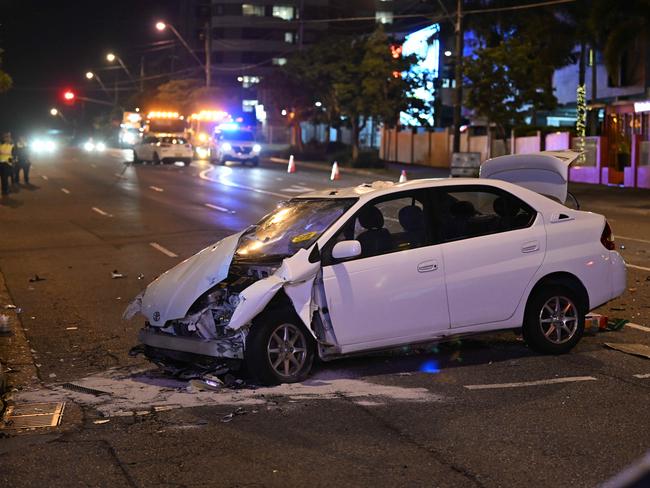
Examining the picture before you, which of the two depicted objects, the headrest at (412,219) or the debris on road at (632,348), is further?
the debris on road at (632,348)

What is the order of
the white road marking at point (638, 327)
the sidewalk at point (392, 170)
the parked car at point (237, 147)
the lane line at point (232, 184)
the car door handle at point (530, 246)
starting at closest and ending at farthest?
1. the car door handle at point (530, 246)
2. the white road marking at point (638, 327)
3. the lane line at point (232, 184)
4. the sidewalk at point (392, 170)
5. the parked car at point (237, 147)

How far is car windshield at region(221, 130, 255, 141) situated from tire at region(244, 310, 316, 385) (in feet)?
140

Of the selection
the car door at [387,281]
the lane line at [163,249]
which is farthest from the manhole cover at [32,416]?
the lane line at [163,249]

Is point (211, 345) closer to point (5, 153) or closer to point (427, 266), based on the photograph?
point (427, 266)

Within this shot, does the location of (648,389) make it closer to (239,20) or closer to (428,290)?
(428,290)

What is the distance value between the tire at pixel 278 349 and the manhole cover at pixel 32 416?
1432 mm

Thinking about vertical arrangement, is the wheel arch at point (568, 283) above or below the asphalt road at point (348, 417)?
above

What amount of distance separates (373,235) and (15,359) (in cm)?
340

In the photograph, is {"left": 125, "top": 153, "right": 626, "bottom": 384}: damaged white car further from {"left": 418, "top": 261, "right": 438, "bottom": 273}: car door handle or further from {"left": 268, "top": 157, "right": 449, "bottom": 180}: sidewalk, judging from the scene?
{"left": 268, "top": 157, "right": 449, "bottom": 180}: sidewalk

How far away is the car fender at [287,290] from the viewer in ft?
24.2

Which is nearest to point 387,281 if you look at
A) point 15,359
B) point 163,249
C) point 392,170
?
point 15,359

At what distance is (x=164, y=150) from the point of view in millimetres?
50594

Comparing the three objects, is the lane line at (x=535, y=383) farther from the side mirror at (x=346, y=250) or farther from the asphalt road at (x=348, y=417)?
the side mirror at (x=346, y=250)

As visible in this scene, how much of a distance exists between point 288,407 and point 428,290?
5.46 feet
